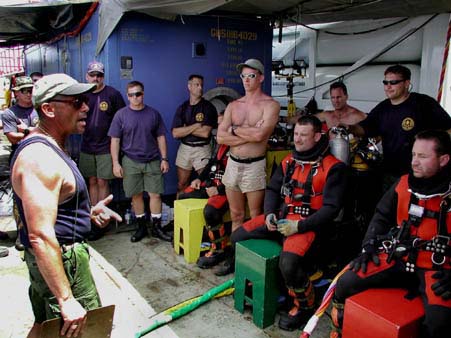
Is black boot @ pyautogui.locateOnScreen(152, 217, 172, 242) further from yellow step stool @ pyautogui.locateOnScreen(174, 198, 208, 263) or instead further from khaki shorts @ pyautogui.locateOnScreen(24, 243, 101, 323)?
khaki shorts @ pyautogui.locateOnScreen(24, 243, 101, 323)

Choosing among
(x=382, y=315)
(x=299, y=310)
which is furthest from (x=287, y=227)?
(x=382, y=315)

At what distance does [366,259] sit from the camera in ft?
8.84

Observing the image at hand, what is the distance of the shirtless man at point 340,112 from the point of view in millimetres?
4676

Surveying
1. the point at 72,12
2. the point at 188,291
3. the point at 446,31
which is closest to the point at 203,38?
the point at 72,12

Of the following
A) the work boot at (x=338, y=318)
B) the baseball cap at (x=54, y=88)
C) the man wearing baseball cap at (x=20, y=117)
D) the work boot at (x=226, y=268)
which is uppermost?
the baseball cap at (x=54, y=88)

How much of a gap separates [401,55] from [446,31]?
0.58 metres

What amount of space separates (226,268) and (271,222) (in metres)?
0.91

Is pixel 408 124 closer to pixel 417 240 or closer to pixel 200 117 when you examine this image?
pixel 417 240

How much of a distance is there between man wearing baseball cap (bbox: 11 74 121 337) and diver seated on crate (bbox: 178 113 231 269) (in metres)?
2.07

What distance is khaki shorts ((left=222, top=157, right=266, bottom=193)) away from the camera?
4.05 m

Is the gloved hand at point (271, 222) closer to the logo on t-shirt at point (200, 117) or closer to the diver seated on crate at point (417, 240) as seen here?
the diver seated on crate at point (417, 240)

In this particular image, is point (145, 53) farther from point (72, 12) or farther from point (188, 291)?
point (188, 291)

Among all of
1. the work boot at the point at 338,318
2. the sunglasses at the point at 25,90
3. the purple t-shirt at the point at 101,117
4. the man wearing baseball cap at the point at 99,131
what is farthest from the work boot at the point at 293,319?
the sunglasses at the point at 25,90

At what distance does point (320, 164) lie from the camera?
11.1 ft
